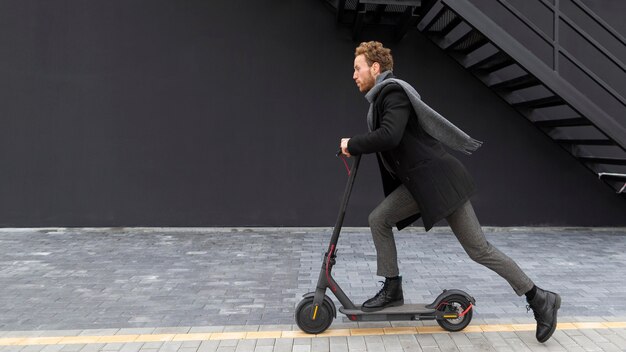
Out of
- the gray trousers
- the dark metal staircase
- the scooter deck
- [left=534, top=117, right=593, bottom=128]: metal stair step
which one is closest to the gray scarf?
the gray trousers

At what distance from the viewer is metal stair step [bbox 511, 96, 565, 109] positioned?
642 cm

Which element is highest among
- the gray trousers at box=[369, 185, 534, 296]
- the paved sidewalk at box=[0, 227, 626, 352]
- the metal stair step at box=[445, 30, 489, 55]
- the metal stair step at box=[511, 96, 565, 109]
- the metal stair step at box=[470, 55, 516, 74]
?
the metal stair step at box=[445, 30, 489, 55]

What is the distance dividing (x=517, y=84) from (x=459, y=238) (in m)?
4.00

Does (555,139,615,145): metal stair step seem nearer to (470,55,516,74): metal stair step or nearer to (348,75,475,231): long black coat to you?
(470,55,516,74): metal stair step

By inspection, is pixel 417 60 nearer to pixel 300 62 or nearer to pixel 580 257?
pixel 300 62

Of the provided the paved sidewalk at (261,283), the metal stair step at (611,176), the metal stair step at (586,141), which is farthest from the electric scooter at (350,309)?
the metal stair step at (611,176)

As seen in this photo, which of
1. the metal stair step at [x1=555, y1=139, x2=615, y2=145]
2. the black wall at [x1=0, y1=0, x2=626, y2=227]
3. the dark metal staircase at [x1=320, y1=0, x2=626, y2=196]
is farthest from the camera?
the black wall at [x1=0, y1=0, x2=626, y2=227]

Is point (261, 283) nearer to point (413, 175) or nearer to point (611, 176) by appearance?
point (413, 175)

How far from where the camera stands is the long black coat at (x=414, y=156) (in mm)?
3266

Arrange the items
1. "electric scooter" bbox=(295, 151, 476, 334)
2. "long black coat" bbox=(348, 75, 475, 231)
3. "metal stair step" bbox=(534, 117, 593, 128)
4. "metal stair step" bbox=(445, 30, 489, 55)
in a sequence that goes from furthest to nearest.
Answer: "metal stair step" bbox=(445, 30, 489, 55)
"metal stair step" bbox=(534, 117, 593, 128)
"electric scooter" bbox=(295, 151, 476, 334)
"long black coat" bbox=(348, 75, 475, 231)

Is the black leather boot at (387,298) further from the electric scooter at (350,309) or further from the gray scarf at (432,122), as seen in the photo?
the gray scarf at (432,122)

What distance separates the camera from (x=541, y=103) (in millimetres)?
6840

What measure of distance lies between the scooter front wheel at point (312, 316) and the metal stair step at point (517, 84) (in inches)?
159

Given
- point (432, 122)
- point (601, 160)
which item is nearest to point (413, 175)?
point (432, 122)
